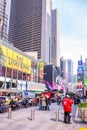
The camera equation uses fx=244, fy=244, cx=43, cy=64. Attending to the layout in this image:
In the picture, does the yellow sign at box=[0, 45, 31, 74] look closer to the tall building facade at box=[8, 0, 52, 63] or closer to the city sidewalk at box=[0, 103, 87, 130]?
the city sidewalk at box=[0, 103, 87, 130]

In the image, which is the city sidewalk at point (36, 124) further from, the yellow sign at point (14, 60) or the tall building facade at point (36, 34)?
the tall building facade at point (36, 34)

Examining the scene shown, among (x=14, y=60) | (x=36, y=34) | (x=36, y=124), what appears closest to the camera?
(x=36, y=124)

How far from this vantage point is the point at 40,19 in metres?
197

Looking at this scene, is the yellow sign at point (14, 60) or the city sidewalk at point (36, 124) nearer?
the city sidewalk at point (36, 124)

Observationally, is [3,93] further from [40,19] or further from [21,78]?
[40,19]

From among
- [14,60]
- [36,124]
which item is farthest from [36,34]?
[36,124]

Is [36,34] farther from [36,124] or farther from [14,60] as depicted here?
[36,124]

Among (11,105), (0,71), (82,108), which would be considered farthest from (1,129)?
(0,71)

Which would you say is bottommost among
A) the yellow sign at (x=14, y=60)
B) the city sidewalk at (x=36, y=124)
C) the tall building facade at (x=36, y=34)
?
the city sidewalk at (x=36, y=124)

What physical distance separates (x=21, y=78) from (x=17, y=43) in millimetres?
124663

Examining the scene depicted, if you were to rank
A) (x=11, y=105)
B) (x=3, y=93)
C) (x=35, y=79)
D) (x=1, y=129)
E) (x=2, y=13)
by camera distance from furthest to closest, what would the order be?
(x=2, y=13) → (x=35, y=79) → (x=3, y=93) → (x=11, y=105) → (x=1, y=129)

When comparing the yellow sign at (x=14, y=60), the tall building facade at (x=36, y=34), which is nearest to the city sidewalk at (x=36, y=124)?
the yellow sign at (x=14, y=60)

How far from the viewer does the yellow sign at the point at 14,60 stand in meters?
60.2

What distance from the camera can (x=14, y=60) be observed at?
66875 mm
